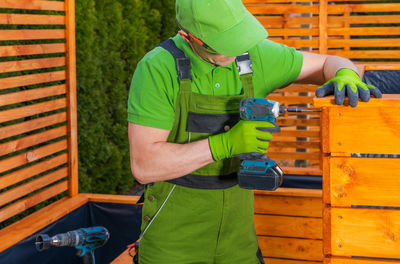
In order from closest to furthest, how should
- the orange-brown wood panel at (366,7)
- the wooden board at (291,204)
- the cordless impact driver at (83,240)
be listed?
the cordless impact driver at (83,240), the wooden board at (291,204), the orange-brown wood panel at (366,7)

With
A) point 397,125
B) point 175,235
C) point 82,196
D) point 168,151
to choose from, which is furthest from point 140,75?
point 82,196

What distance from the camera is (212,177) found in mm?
2602

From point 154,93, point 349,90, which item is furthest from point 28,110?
point 349,90

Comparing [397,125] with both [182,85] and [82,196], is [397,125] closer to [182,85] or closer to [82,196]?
[182,85]

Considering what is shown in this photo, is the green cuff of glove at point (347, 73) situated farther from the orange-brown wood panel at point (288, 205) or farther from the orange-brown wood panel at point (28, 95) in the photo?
the orange-brown wood panel at point (28, 95)

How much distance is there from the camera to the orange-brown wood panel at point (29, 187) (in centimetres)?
398

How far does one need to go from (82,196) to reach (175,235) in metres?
2.46

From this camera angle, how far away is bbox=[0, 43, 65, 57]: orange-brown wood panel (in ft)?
12.8

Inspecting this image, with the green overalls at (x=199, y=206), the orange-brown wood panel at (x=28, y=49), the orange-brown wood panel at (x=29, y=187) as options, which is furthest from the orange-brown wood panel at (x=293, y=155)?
the green overalls at (x=199, y=206)

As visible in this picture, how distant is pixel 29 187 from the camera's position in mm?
4242

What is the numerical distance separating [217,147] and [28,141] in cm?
227

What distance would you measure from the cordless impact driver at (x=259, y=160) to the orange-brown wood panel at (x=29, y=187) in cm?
222

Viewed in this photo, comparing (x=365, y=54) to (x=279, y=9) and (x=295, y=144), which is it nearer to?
(x=279, y=9)

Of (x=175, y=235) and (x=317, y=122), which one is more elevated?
(x=317, y=122)
